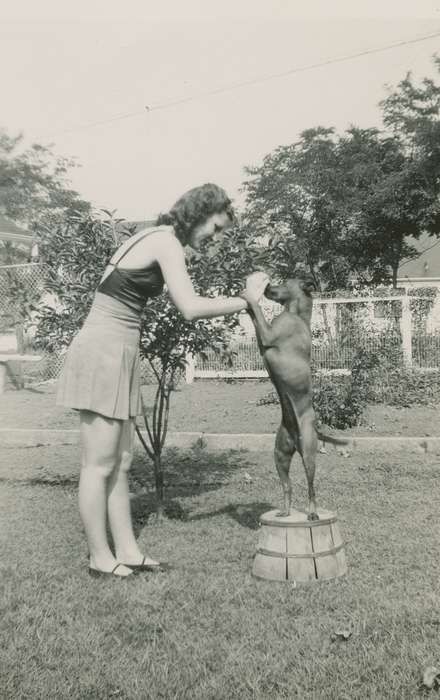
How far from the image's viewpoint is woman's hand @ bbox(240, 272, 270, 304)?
12.6 feet

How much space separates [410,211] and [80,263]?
65.0 ft

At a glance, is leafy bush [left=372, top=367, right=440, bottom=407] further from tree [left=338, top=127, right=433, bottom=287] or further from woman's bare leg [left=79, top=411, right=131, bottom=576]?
tree [left=338, top=127, right=433, bottom=287]

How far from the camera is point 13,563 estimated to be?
14.7 ft

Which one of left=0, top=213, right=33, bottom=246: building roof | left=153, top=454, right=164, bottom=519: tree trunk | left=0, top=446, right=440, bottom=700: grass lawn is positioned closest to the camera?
left=0, top=446, right=440, bottom=700: grass lawn

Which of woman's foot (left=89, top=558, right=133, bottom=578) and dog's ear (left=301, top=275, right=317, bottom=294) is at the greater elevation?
dog's ear (left=301, top=275, right=317, bottom=294)

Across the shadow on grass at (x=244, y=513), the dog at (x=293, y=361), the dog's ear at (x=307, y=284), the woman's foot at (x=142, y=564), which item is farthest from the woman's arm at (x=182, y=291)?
the shadow on grass at (x=244, y=513)

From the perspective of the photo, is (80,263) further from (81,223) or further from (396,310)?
(396,310)

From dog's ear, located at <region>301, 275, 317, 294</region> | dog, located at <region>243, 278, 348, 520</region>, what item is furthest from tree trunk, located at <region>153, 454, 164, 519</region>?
dog's ear, located at <region>301, 275, 317, 294</region>

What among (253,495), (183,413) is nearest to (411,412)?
(183,413)

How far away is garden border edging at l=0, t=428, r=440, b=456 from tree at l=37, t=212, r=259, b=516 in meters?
2.97

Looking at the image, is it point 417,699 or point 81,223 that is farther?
point 81,223

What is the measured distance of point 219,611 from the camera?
11.7 ft

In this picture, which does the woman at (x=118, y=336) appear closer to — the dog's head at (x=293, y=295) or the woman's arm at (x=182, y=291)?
the woman's arm at (x=182, y=291)

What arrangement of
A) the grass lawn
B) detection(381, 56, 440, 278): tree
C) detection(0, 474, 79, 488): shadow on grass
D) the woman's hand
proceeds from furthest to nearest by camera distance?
detection(381, 56, 440, 278): tree
detection(0, 474, 79, 488): shadow on grass
the woman's hand
the grass lawn
